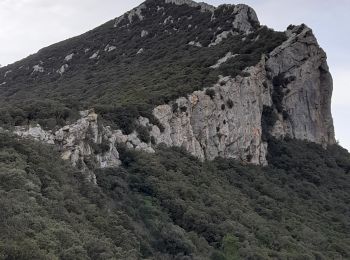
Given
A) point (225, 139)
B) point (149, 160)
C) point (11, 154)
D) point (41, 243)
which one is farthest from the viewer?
point (225, 139)

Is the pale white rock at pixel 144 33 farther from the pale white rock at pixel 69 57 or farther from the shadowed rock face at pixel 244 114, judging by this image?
the shadowed rock face at pixel 244 114

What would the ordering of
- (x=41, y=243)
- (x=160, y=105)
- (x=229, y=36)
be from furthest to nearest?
(x=229, y=36) → (x=160, y=105) → (x=41, y=243)

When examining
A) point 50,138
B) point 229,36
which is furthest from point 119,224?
point 229,36

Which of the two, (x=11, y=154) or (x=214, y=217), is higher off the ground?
(x=11, y=154)

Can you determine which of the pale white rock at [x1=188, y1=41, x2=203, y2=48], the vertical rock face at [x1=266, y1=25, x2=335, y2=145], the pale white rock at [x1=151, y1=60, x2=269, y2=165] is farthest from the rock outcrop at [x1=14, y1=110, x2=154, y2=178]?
the pale white rock at [x1=188, y1=41, x2=203, y2=48]

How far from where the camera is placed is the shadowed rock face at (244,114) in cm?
3769

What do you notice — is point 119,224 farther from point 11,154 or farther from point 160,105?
point 160,105

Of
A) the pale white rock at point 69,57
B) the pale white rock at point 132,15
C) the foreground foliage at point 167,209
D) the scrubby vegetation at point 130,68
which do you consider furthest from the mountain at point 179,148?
the pale white rock at point 132,15

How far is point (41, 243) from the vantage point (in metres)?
20.9

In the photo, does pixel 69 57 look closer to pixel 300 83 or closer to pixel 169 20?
pixel 169 20

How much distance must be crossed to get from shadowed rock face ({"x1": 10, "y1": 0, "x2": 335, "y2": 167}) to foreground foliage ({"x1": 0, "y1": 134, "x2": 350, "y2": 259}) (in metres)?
1.82

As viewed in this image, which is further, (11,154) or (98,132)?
(98,132)

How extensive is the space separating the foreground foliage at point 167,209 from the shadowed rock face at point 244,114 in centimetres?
182

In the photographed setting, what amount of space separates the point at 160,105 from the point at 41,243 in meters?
→ 28.9
